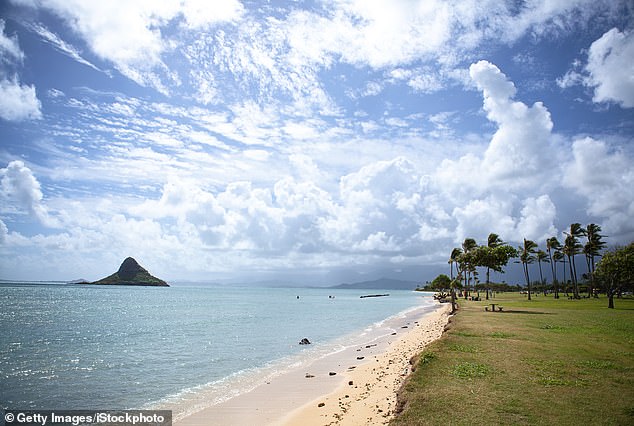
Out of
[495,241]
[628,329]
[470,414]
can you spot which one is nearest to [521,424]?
[470,414]

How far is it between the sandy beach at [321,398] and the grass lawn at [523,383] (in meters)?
1.59

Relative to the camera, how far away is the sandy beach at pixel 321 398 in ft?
44.3

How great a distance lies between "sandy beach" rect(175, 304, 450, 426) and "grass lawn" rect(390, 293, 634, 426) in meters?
1.59

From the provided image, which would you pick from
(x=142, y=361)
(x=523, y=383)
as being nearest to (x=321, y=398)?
(x=523, y=383)

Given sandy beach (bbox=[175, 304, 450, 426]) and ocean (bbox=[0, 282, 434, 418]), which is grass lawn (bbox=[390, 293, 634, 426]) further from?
ocean (bbox=[0, 282, 434, 418])

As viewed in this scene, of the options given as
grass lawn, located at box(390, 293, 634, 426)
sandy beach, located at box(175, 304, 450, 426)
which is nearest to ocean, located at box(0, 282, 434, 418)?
sandy beach, located at box(175, 304, 450, 426)

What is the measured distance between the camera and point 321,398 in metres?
16.9

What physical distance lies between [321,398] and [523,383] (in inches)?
340

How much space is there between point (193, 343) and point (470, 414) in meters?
30.3

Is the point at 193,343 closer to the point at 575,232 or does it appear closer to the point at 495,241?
the point at 495,241

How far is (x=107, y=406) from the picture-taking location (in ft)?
55.3

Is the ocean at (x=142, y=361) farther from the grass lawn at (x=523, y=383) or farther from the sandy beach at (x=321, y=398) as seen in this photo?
the grass lawn at (x=523, y=383)

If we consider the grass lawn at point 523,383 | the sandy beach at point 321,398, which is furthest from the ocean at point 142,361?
the grass lawn at point 523,383

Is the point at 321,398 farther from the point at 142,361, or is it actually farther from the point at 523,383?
the point at 142,361
